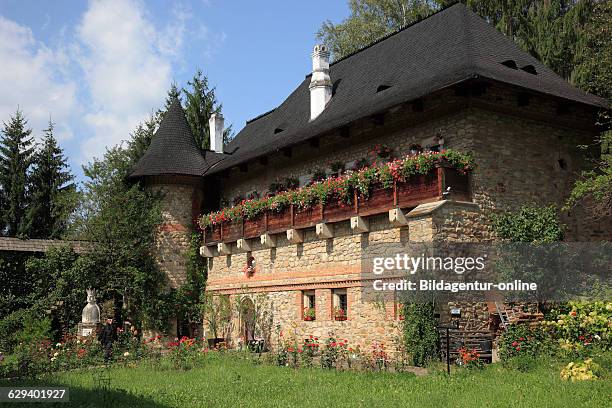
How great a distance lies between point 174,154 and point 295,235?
8421 millimetres

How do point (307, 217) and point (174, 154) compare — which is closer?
point (307, 217)

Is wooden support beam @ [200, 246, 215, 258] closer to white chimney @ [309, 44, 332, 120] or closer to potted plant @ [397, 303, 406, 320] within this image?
white chimney @ [309, 44, 332, 120]

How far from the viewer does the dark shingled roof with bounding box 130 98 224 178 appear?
83.3ft

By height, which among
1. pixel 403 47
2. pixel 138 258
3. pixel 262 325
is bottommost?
pixel 262 325

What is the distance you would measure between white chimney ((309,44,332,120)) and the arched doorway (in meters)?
6.61

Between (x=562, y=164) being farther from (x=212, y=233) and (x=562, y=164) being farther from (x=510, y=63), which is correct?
(x=212, y=233)

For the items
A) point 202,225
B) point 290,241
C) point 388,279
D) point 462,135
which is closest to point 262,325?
point 290,241

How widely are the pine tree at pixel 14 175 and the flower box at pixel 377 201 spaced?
23.5 meters

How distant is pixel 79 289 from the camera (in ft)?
77.9

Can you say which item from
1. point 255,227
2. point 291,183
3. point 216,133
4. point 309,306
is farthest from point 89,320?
point 216,133

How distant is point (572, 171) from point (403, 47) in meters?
6.60

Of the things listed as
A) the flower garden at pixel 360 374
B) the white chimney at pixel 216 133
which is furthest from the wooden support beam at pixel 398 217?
the white chimney at pixel 216 133

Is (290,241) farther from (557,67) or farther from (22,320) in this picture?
(557,67)

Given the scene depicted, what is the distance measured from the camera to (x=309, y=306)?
65.6 feet
